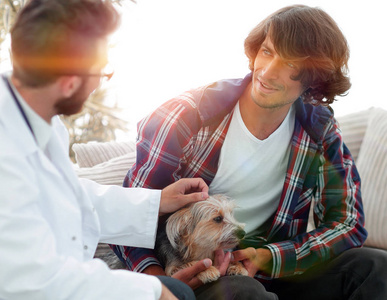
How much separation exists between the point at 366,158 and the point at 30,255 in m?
2.09

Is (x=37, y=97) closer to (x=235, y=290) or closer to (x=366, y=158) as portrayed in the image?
(x=235, y=290)

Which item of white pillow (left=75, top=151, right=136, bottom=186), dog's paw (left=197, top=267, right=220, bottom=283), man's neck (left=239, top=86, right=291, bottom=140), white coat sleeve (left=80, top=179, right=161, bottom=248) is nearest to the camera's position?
white coat sleeve (left=80, top=179, right=161, bottom=248)

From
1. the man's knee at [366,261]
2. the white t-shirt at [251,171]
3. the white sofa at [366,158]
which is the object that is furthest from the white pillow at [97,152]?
the man's knee at [366,261]

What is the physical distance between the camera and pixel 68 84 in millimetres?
909

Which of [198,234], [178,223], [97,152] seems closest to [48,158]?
[178,223]

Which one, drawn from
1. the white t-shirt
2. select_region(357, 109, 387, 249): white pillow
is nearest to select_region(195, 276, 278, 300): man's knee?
the white t-shirt

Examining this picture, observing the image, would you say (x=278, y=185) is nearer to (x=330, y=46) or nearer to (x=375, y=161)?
(x=330, y=46)

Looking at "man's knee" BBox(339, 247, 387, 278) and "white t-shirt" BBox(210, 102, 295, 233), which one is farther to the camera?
"white t-shirt" BBox(210, 102, 295, 233)

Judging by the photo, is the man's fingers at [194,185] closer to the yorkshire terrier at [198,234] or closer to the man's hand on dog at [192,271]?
the yorkshire terrier at [198,234]

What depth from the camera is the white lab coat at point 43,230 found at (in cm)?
83

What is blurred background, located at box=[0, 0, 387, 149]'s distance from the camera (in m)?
3.07

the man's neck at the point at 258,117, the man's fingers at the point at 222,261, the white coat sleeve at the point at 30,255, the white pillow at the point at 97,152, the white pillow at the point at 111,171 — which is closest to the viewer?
the white coat sleeve at the point at 30,255

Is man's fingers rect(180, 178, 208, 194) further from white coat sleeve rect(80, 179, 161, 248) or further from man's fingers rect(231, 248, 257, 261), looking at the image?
man's fingers rect(231, 248, 257, 261)

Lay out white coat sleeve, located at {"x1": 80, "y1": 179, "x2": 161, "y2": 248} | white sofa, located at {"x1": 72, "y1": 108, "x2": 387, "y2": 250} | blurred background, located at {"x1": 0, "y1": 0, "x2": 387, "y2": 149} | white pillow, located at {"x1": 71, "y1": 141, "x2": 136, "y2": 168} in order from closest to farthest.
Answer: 1. white coat sleeve, located at {"x1": 80, "y1": 179, "x2": 161, "y2": 248}
2. white sofa, located at {"x1": 72, "y1": 108, "x2": 387, "y2": 250}
3. white pillow, located at {"x1": 71, "y1": 141, "x2": 136, "y2": 168}
4. blurred background, located at {"x1": 0, "y1": 0, "x2": 387, "y2": 149}
